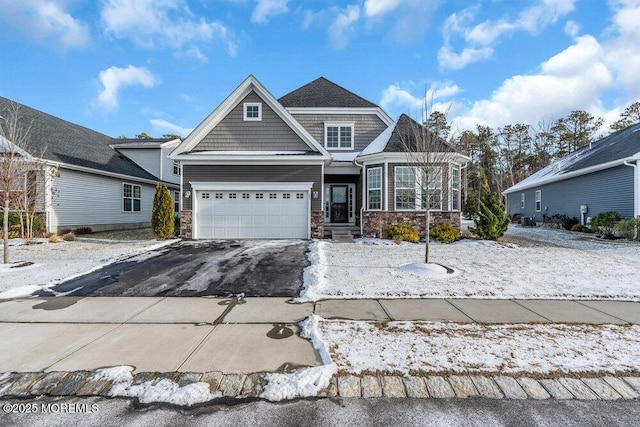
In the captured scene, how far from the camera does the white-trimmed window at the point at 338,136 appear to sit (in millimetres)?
16734

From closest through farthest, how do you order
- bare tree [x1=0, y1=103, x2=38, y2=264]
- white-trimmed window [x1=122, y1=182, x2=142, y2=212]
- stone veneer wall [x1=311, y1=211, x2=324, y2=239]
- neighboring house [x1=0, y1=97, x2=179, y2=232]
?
bare tree [x1=0, y1=103, x2=38, y2=264], stone veneer wall [x1=311, y1=211, x2=324, y2=239], neighboring house [x1=0, y1=97, x2=179, y2=232], white-trimmed window [x1=122, y1=182, x2=142, y2=212]

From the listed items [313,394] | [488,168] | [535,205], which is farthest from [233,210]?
[488,168]

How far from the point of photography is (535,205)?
72.5 ft

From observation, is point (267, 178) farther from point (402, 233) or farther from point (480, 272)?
point (480, 272)

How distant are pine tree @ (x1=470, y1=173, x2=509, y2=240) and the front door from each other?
21.9 ft

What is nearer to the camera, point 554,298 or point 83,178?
point 554,298

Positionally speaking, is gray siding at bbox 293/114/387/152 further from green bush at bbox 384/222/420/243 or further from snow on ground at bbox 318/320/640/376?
snow on ground at bbox 318/320/640/376

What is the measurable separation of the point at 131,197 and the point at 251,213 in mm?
10450

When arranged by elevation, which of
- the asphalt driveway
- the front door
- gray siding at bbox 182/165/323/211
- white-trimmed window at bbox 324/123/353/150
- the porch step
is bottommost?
the asphalt driveway

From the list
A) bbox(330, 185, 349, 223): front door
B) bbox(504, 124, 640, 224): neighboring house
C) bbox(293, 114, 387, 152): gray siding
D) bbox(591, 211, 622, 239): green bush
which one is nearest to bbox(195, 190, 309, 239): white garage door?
bbox(330, 185, 349, 223): front door

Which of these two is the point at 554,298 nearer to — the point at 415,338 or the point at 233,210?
the point at 415,338

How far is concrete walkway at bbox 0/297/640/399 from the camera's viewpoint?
9.07ft

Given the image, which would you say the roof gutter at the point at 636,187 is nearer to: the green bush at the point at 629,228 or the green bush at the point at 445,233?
the green bush at the point at 629,228

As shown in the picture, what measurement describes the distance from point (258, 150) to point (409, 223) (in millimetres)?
7243
